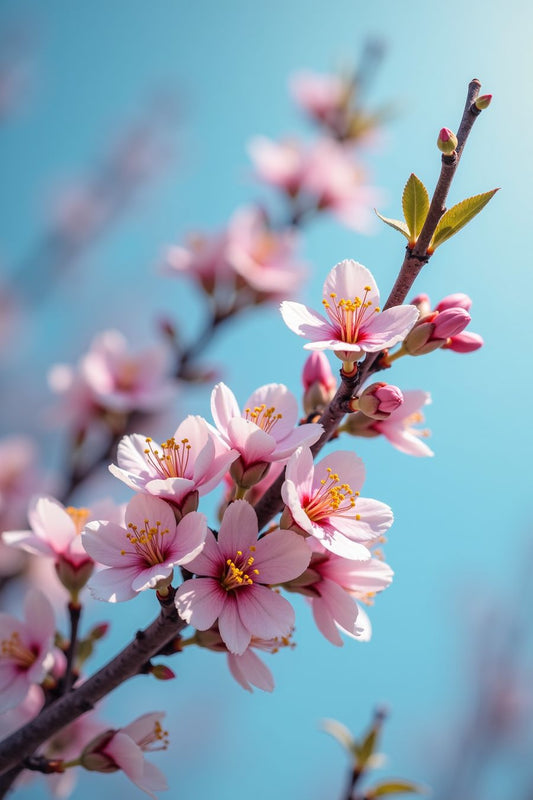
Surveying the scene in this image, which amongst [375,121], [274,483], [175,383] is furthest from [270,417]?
[375,121]

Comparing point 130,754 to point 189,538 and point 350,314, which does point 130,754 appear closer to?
point 189,538

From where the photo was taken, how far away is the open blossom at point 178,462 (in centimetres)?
102

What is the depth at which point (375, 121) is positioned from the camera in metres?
3.30

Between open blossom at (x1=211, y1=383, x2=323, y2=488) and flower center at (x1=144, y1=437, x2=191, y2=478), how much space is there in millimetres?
84

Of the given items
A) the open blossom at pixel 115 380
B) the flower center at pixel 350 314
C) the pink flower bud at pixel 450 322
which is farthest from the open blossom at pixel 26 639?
the open blossom at pixel 115 380

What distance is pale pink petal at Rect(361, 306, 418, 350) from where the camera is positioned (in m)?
0.98

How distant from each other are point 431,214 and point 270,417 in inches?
16.3

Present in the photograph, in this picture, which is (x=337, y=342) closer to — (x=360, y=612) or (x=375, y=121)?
(x=360, y=612)

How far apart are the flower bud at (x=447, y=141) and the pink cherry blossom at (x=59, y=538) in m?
0.79

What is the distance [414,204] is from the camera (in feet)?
3.43

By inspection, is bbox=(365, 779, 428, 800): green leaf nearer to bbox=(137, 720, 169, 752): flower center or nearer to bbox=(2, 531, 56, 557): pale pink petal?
bbox=(137, 720, 169, 752): flower center

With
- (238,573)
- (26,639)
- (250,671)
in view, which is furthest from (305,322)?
(26,639)

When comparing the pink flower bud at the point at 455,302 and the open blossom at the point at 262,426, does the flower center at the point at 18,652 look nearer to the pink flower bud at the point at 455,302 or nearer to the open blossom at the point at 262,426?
the open blossom at the point at 262,426

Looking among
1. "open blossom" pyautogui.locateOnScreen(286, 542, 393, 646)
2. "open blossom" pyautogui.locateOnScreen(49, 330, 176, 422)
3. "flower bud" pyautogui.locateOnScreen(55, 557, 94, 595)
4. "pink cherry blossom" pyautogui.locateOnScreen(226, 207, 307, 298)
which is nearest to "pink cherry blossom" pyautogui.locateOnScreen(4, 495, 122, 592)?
"flower bud" pyautogui.locateOnScreen(55, 557, 94, 595)
